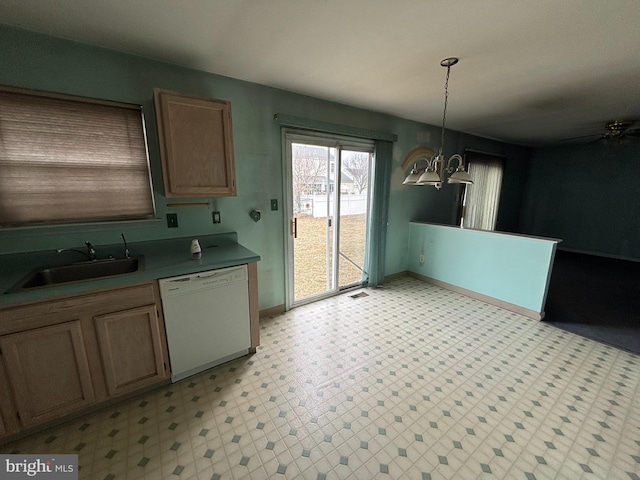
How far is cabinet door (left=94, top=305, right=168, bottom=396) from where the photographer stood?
153 cm

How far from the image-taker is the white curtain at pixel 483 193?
475cm

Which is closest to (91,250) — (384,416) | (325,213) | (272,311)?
(272,311)

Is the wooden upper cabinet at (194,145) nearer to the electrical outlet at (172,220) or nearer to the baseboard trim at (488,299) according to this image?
the electrical outlet at (172,220)

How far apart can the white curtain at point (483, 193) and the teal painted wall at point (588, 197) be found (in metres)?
1.63

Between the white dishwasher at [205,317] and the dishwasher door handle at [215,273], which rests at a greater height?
the dishwasher door handle at [215,273]

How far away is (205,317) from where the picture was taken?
1.86 m

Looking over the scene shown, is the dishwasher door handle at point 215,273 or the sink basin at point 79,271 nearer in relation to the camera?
the sink basin at point 79,271

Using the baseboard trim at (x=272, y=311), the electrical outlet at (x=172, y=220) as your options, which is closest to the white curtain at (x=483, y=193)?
the baseboard trim at (x=272, y=311)

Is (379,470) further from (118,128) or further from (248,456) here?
(118,128)

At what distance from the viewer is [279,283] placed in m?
2.84

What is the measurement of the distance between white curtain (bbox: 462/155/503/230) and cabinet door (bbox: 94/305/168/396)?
5.04 meters

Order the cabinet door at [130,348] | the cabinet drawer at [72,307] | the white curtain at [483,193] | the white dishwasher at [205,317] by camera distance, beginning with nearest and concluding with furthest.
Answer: the cabinet drawer at [72,307], the cabinet door at [130,348], the white dishwasher at [205,317], the white curtain at [483,193]

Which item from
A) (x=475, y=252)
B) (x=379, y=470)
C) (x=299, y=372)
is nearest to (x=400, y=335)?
(x=299, y=372)

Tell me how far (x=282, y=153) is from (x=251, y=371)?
209 centimetres
